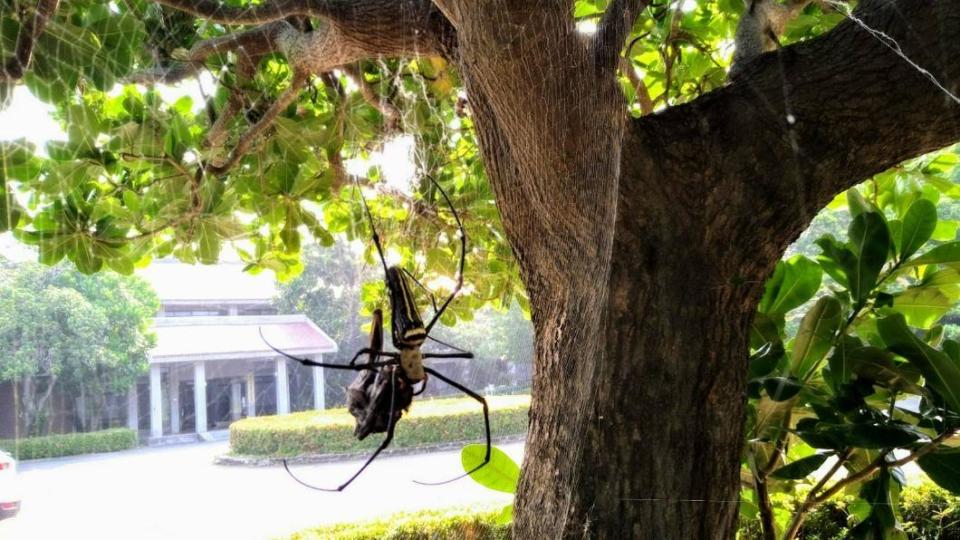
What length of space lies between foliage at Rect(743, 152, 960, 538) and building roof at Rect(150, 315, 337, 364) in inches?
19.7

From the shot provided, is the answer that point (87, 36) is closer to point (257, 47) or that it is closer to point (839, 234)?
point (257, 47)

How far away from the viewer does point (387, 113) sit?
781mm

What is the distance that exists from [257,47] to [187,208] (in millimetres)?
212

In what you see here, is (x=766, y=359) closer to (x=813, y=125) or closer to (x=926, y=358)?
(x=926, y=358)

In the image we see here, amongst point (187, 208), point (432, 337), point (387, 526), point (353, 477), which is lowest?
point (387, 526)

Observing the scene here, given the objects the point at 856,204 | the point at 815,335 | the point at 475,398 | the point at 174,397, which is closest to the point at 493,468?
the point at 475,398

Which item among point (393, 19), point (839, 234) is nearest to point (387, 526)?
point (393, 19)

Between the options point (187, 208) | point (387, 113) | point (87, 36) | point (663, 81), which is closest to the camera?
point (87, 36)

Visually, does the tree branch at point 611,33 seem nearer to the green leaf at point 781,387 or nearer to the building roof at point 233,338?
the building roof at point 233,338

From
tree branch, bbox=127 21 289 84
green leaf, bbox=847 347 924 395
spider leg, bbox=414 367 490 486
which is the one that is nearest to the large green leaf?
green leaf, bbox=847 347 924 395

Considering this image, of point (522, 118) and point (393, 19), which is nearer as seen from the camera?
point (522, 118)

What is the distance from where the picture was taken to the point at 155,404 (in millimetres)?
441

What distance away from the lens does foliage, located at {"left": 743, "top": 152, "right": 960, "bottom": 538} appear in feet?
2.49

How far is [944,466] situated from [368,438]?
2.13ft
